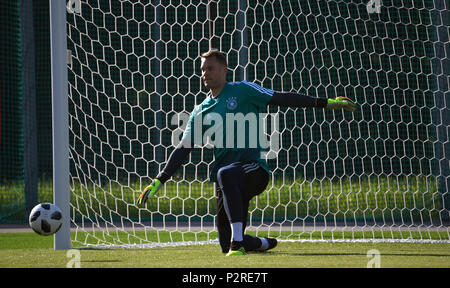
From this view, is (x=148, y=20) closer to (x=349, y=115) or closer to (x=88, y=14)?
(x=88, y=14)

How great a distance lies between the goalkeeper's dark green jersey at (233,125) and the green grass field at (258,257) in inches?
27.5

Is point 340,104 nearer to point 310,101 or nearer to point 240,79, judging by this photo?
point 310,101

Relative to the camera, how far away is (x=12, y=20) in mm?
8922

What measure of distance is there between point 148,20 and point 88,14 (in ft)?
2.78

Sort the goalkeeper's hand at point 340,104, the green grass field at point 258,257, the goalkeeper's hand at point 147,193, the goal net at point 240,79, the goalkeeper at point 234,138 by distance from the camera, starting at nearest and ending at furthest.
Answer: the green grass field at point 258,257, the goalkeeper's hand at point 147,193, the goalkeeper at point 234,138, the goalkeeper's hand at point 340,104, the goal net at point 240,79

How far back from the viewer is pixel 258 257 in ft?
14.5

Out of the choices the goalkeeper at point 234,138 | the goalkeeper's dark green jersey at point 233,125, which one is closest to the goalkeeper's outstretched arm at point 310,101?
the goalkeeper at point 234,138

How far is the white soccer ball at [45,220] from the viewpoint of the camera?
15.4 ft

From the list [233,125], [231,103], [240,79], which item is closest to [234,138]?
[233,125]

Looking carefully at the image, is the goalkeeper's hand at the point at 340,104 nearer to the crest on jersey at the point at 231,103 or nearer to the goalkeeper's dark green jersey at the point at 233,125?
the goalkeeper's dark green jersey at the point at 233,125

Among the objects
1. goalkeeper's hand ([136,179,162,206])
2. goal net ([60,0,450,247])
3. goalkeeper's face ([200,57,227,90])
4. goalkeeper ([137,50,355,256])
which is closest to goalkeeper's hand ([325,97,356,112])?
goalkeeper ([137,50,355,256])

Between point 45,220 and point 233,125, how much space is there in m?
1.57

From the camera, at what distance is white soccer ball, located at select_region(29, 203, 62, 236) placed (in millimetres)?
4688

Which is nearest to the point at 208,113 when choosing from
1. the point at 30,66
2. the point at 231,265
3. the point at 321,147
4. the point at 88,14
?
the point at 231,265
